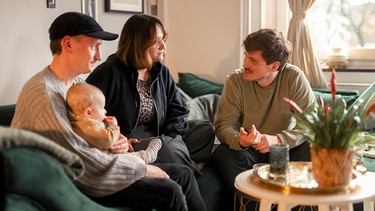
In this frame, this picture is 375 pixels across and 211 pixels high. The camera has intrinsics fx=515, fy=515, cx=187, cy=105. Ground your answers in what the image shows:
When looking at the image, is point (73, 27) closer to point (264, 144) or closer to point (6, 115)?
point (6, 115)

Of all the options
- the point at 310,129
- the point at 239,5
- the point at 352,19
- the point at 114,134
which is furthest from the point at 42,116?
the point at 352,19

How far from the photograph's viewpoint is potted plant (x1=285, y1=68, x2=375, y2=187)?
5.98 feet

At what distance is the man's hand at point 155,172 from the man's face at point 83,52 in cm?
49

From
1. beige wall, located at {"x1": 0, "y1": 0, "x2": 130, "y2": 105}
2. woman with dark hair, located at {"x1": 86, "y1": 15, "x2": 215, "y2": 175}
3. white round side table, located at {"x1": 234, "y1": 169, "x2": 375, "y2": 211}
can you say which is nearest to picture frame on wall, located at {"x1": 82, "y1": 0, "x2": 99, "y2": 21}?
beige wall, located at {"x1": 0, "y1": 0, "x2": 130, "y2": 105}

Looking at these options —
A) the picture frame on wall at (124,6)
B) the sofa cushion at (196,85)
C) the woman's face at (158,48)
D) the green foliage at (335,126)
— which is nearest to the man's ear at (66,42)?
the woman's face at (158,48)

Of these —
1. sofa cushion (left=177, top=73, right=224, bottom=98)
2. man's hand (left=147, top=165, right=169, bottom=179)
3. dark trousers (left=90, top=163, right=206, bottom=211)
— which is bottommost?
dark trousers (left=90, top=163, right=206, bottom=211)

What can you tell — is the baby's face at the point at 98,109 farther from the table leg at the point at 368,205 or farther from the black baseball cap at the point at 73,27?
the table leg at the point at 368,205

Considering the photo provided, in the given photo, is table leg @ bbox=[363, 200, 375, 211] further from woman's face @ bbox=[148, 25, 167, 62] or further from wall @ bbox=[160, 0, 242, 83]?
wall @ bbox=[160, 0, 242, 83]

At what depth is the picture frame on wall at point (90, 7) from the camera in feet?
10.8

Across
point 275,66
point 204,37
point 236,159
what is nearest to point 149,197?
point 236,159

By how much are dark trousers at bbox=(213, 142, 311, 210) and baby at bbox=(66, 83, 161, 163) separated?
2.80 ft

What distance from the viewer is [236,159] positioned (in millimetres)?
2730

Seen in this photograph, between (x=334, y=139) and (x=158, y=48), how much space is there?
48.2 inches

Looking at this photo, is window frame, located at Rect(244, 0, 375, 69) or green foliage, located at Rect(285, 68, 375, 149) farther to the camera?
window frame, located at Rect(244, 0, 375, 69)
